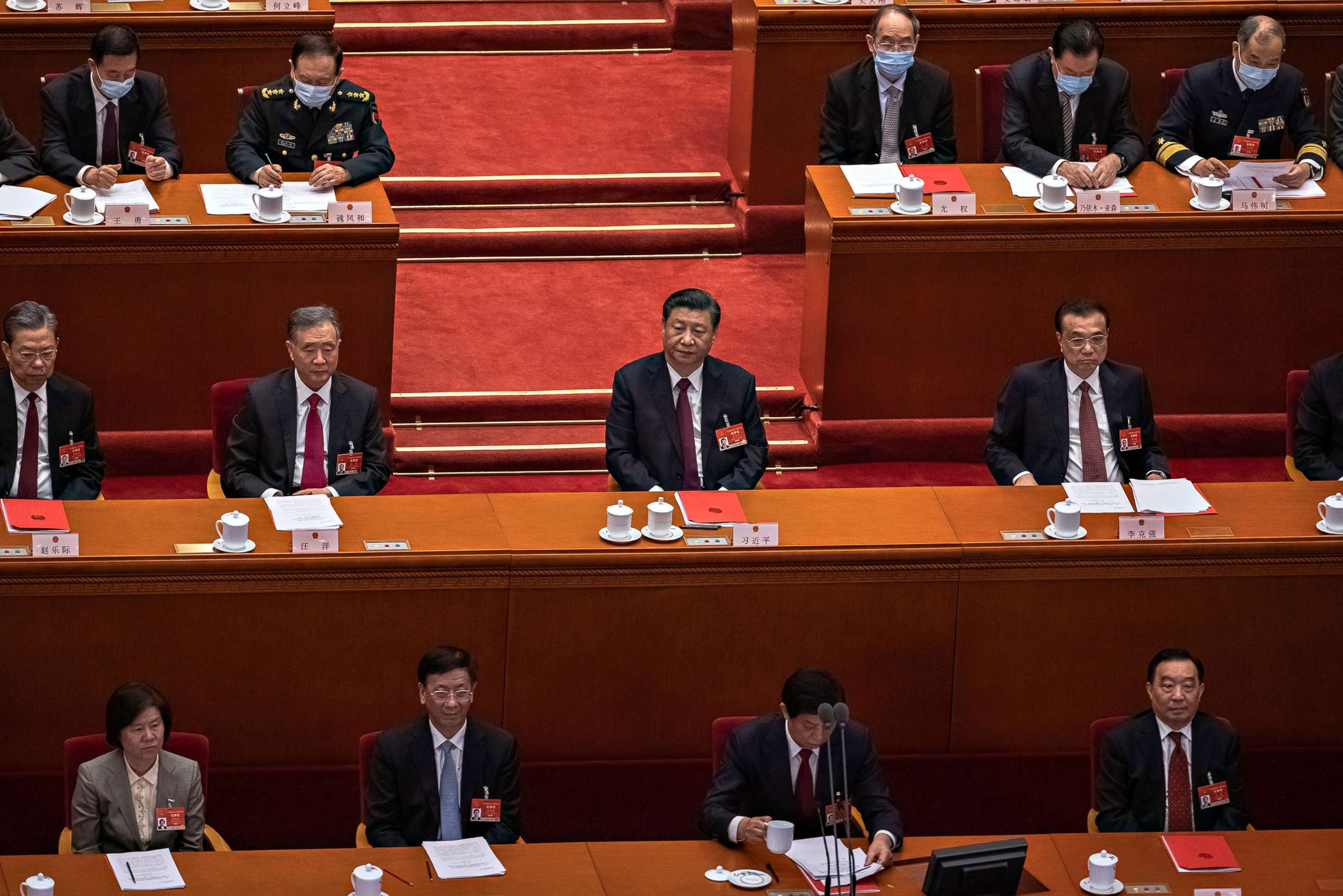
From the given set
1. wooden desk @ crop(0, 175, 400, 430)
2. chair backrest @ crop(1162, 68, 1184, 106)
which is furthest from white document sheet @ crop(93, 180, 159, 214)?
chair backrest @ crop(1162, 68, 1184, 106)

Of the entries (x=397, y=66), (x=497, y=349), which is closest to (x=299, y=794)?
(x=497, y=349)

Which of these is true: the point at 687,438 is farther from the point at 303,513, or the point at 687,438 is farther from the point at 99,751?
the point at 99,751

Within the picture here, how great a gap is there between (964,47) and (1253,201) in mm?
1224

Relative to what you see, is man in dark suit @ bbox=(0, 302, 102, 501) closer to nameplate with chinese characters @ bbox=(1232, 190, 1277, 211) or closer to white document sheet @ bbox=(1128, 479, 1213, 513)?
white document sheet @ bbox=(1128, 479, 1213, 513)

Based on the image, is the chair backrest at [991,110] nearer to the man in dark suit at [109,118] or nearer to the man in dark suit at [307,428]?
the man in dark suit at [307,428]

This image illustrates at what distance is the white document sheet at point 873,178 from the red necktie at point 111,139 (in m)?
2.17

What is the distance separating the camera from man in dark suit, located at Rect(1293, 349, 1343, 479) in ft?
18.3

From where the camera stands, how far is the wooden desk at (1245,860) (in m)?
4.29

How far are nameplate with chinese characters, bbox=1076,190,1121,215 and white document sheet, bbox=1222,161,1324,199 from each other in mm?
372

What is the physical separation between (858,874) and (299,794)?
1446 millimetres

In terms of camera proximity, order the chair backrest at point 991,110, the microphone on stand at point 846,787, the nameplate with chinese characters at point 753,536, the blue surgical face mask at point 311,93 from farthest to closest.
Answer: the chair backrest at point 991,110
the blue surgical face mask at point 311,93
the nameplate with chinese characters at point 753,536
the microphone on stand at point 846,787

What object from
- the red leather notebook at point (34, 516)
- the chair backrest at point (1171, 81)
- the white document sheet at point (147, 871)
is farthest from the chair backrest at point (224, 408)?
the chair backrest at point (1171, 81)

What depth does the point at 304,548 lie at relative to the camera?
4.85 m

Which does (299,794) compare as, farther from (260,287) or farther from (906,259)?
(906,259)
